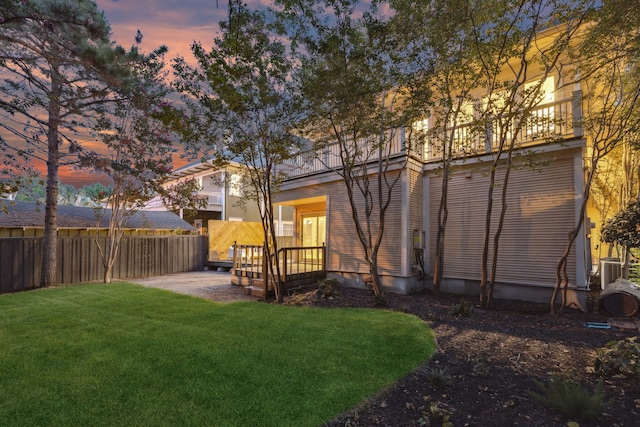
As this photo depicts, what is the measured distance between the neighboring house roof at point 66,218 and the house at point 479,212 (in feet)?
25.9

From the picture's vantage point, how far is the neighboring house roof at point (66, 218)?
388 inches

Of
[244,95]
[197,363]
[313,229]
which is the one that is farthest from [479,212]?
[197,363]

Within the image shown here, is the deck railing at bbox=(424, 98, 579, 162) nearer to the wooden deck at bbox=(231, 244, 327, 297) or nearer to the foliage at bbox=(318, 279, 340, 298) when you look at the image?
the foliage at bbox=(318, 279, 340, 298)

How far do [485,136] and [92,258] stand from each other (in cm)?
1249

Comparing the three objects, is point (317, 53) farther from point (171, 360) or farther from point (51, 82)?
point (171, 360)

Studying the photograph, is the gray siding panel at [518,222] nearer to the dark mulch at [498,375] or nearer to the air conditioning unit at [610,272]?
the dark mulch at [498,375]

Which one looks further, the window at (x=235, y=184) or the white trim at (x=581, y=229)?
the window at (x=235, y=184)

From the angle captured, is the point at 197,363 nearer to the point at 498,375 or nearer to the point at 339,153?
the point at 498,375

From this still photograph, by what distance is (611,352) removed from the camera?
3268 mm

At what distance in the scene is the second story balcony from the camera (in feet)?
19.9

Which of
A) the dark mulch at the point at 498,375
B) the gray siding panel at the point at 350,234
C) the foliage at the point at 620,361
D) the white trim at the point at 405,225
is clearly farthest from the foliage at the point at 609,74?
the gray siding panel at the point at 350,234

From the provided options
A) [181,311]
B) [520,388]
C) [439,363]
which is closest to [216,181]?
[181,311]

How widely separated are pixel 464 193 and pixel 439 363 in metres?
5.58

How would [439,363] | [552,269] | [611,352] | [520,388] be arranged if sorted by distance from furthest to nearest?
[552,269], [439,363], [611,352], [520,388]
